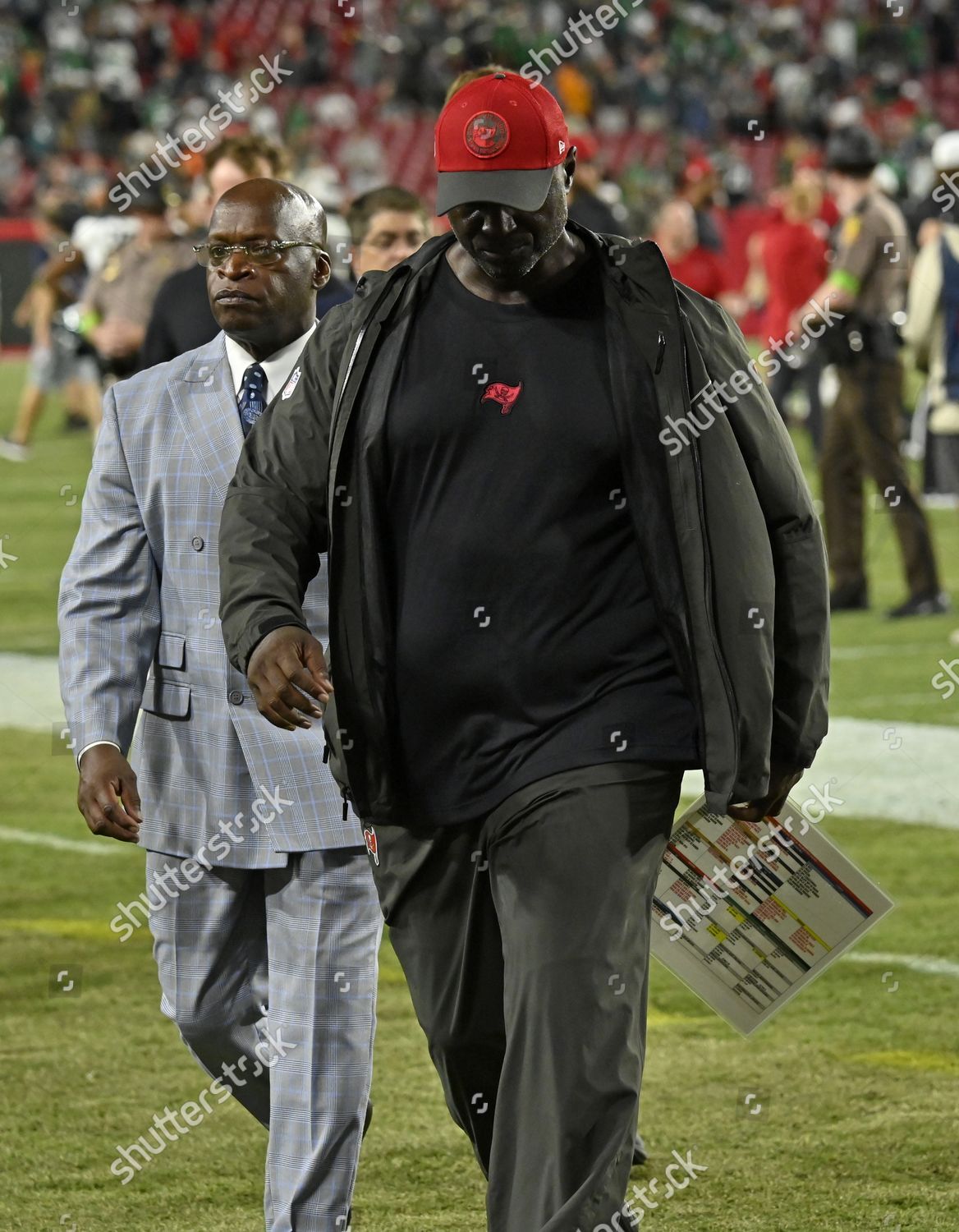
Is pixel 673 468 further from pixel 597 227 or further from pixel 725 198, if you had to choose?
pixel 725 198

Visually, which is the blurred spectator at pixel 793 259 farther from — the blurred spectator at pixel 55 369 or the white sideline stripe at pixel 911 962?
the white sideline stripe at pixel 911 962

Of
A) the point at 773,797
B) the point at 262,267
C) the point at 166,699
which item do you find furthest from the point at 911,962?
the point at 262,267

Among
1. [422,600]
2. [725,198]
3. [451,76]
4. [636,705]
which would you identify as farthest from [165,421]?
[451,76]

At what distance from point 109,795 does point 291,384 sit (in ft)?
2.89

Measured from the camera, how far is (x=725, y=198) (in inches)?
1356

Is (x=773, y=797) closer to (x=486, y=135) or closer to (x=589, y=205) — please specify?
(x=486, y=135)

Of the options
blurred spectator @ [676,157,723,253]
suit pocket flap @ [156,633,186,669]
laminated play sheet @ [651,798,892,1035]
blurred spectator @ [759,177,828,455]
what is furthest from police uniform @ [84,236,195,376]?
laminated play sheet @ [651,798,892,1035]

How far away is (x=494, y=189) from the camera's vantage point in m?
3.37

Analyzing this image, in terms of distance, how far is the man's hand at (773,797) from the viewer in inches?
143

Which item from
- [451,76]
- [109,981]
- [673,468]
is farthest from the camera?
[451,76]

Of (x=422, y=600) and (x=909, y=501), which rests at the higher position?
(x=422, y=600)

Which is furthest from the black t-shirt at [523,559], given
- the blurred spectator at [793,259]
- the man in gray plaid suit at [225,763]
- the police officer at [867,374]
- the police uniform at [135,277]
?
the blurred spectator at [793,259]

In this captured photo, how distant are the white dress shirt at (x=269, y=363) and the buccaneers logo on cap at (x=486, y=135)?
3.32 ft

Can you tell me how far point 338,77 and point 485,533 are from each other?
39.1 m
